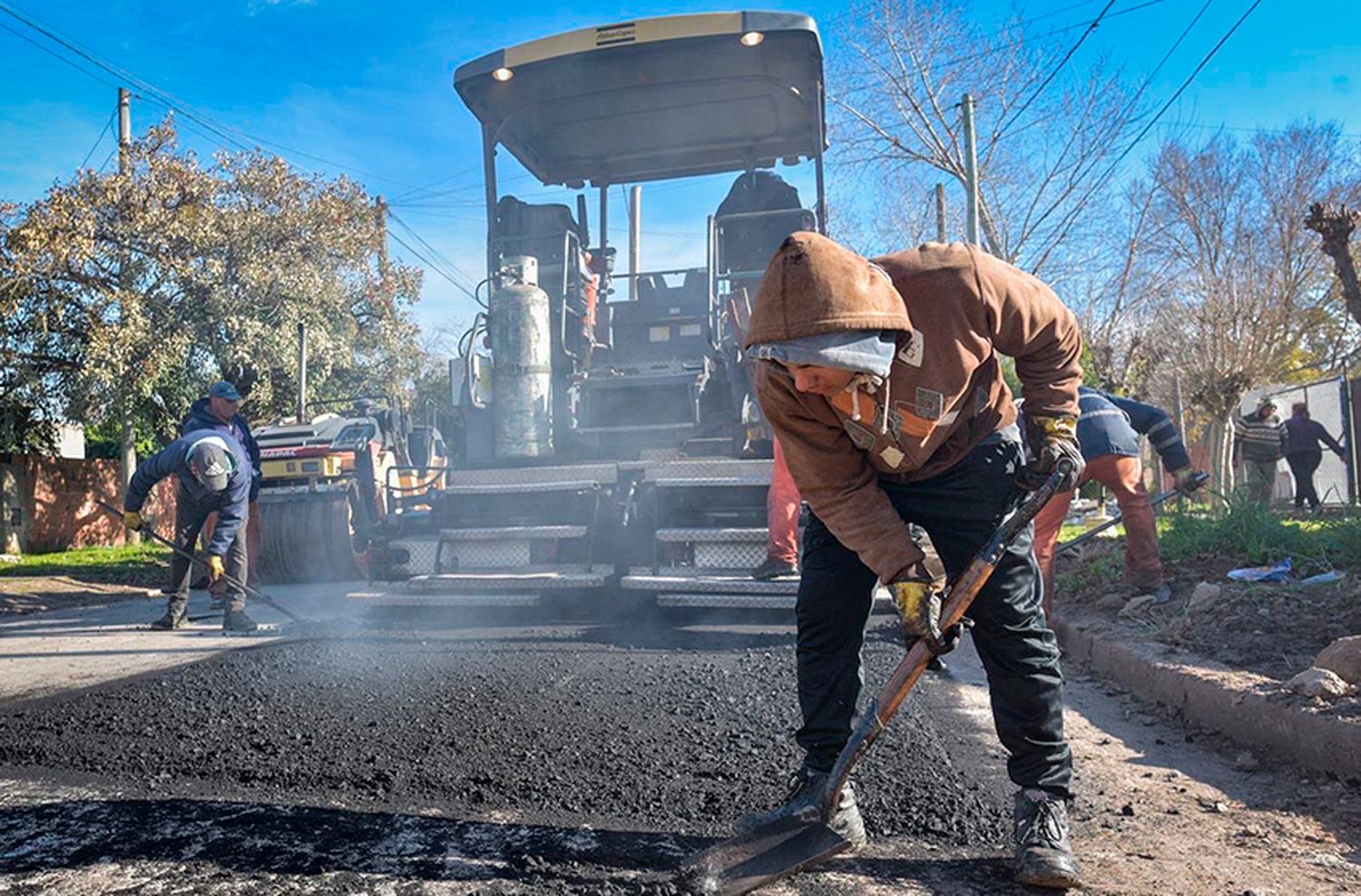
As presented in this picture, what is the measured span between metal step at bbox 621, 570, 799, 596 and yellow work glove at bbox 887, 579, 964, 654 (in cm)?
257

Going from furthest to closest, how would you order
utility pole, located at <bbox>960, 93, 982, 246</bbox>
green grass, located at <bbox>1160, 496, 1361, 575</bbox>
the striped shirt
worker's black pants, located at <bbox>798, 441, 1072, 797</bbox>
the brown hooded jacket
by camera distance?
utility pole, located at <bbox>960, 93, 982, 246</bbox> → the striped shirt → green grass, located at <bbox>1160, 496, 1361, 575</bbox> → worker's black pants, located at <bbox>798, 441, 1072, 797</bbox> → the brown hooded jacket

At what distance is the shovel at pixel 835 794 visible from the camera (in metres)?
2.09

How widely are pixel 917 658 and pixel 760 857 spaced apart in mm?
581

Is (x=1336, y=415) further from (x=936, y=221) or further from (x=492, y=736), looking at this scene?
(x=492, y=736)

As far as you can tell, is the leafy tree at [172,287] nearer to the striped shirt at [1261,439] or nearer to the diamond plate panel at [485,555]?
the diamond plate panel at [485,555]

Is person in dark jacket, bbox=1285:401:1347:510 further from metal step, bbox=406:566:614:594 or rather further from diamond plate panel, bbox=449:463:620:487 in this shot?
metal step, bbox=406:566:614:594

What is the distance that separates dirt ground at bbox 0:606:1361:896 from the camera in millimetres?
2146

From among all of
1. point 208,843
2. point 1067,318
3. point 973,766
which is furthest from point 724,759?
point 1067,318

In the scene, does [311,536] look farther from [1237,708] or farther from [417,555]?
[1237,708]

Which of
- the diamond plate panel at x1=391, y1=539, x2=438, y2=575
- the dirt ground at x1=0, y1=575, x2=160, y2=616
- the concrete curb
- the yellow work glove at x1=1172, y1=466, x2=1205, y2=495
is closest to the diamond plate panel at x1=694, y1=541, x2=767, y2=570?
the diamond plate panel at x1=391, y1=539, x2=438, y2=575

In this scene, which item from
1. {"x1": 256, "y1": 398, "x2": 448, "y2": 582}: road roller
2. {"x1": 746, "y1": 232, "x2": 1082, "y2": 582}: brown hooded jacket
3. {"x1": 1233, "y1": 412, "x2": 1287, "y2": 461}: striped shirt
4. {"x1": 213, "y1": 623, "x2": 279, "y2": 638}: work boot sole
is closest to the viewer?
{"x1": 746, "y1": 232, "x2": 1082, "y2": 582}: brown hooded jacket

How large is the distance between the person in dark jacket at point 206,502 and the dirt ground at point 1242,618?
5370 millimetres

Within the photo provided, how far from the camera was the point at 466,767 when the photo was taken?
9.49 feet

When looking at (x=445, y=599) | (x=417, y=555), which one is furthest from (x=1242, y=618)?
(x=417, y=555)
